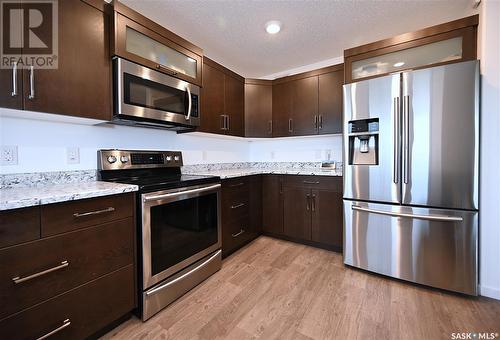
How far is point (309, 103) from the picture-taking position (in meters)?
2.83

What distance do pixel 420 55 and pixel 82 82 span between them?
2671mm

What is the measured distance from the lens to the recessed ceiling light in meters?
2.10

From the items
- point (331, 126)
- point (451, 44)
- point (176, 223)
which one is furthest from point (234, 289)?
point (451, 44)

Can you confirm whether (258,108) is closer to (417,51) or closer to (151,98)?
(151,98)

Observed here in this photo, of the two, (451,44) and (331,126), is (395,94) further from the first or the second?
(331,126)

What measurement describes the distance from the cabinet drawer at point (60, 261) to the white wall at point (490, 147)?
258cm

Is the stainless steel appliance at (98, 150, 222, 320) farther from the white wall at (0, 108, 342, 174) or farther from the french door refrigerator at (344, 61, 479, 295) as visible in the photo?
the french door refrigerator at (344, 61, 479, 295)

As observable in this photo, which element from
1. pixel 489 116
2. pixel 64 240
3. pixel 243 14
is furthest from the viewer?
pixel 243 14

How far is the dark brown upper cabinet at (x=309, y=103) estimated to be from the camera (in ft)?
8.68

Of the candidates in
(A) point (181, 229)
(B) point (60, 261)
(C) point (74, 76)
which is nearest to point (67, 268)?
(B) point (60, 261)

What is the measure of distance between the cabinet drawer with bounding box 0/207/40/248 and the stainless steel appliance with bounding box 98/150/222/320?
493 millimetres

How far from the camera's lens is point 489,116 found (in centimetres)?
161

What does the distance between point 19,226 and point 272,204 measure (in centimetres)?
234

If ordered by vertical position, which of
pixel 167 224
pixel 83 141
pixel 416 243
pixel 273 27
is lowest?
pixel 416 243
